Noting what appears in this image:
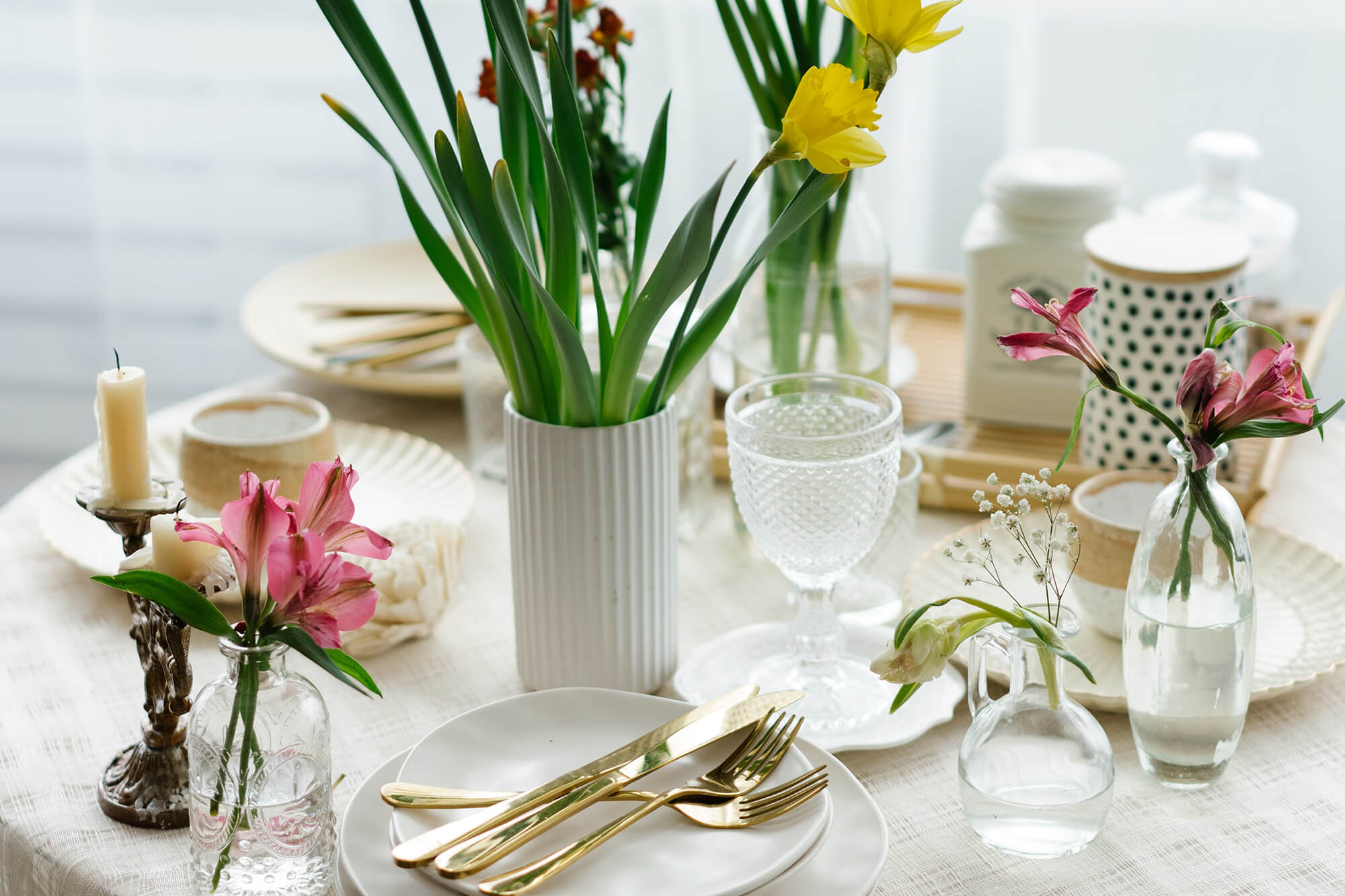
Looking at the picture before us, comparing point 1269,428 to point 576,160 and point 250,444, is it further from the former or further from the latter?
point 250,444

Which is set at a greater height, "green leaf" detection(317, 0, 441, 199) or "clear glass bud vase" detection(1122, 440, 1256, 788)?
"green leaf" detection(317, 0, 441, 199)

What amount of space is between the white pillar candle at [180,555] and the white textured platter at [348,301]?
59 centimetres

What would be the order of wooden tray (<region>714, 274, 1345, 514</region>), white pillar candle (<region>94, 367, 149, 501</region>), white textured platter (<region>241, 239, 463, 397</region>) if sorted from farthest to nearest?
1. white textured platter (<region>241, 239, 463, 397</region>)
2. wooden tray (<region>714, 274, 1345, 514</region>)
3. white pillar candle (<region>94, 367, 149, 501</region>)

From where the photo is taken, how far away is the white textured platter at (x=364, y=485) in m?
1.00

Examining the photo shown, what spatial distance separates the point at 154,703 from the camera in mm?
734

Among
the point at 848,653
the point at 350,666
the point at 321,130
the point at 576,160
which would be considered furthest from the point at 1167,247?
the point at 321,130

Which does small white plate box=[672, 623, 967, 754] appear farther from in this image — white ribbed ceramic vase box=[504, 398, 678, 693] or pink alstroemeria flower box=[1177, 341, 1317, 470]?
pink alstroemeria flower box=[1177, 341, 1317, 470]

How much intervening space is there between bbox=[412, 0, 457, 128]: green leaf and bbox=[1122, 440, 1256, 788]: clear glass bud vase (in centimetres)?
42

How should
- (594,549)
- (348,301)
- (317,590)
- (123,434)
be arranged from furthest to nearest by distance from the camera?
(348,301) < (594,549) < (123,434) < (317,590)

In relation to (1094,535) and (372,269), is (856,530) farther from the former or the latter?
(372,269)

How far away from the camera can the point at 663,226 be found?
232cm

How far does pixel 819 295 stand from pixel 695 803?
0.49 metres

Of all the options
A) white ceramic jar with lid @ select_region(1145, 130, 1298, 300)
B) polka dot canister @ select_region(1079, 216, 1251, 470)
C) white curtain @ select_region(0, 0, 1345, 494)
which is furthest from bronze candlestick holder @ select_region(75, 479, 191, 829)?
white curtain @ select_region(0, 0, 1345, 494)

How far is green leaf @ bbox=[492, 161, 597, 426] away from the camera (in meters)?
0.69
